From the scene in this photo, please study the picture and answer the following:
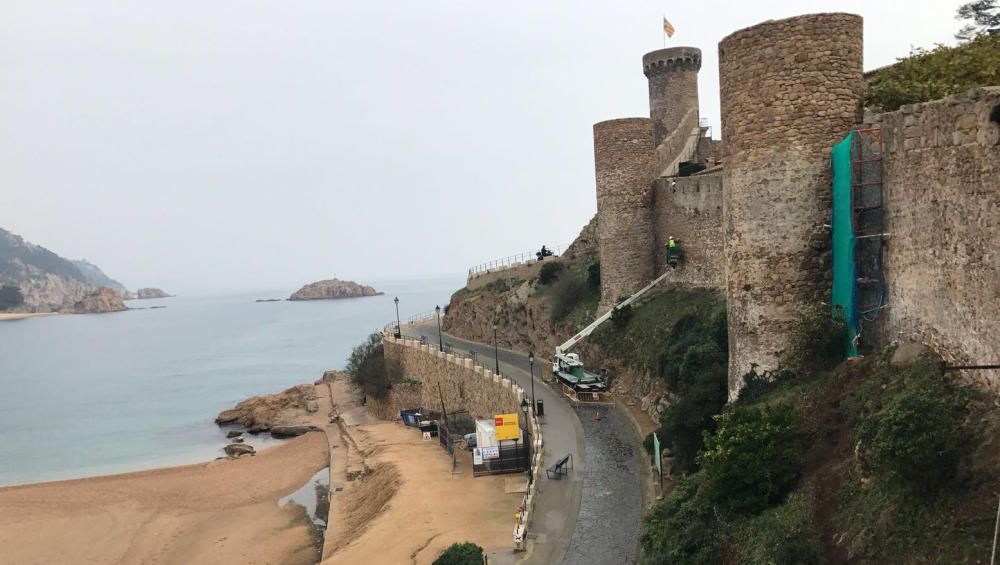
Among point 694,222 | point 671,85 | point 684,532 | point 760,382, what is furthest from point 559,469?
point 671,85

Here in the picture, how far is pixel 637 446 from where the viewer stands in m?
20.2

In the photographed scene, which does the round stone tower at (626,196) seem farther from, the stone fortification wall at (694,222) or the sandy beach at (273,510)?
the sandy beach at (273,510)

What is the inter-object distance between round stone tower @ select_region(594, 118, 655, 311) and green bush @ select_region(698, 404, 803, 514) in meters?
19.5

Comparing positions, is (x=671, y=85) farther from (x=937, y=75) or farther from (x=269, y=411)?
(x=269, y=411)

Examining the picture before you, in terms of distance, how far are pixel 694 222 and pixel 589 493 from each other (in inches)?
542

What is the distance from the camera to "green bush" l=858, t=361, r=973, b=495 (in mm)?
6766

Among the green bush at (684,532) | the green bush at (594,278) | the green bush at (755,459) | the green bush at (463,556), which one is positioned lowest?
the green bush at (463,556)

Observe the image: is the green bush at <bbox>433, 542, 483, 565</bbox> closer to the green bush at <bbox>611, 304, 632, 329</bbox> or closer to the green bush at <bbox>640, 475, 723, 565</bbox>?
the green bush at <bbox>640, 475, 723, 565</bbox>

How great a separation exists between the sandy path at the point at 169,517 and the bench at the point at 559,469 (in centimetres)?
1024

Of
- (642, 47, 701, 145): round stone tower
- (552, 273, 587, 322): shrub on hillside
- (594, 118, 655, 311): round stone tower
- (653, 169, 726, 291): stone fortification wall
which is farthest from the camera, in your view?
(642, 47, 701, 145): round stone tower

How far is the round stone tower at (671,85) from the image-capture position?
39156mm

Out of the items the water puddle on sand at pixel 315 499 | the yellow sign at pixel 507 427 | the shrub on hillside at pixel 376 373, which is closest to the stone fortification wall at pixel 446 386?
the shrub on hillside at pixel 376 373

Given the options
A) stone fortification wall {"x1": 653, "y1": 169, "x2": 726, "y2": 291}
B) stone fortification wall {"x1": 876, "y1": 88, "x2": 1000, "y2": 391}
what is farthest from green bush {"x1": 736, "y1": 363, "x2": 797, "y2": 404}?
stone fortification wall {"x1": 653, "y1": 169, "x2": 726, "y2": 291}

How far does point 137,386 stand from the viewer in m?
64.6
